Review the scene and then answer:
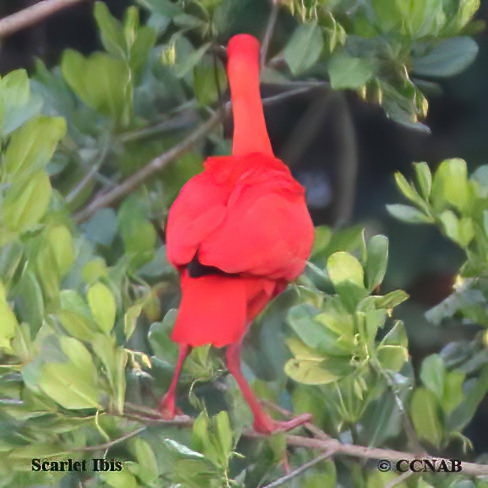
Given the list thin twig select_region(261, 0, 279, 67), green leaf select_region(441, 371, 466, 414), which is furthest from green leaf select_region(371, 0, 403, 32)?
green leaf select_region(441, 371, 466, 414)

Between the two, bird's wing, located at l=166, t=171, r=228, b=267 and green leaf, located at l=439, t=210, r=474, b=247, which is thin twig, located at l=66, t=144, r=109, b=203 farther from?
green leaf, located at l=439, t=210, r=474, b=247

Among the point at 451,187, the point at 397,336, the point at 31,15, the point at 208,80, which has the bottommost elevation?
the point at 397,336

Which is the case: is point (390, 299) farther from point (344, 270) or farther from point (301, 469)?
point (301, 469)

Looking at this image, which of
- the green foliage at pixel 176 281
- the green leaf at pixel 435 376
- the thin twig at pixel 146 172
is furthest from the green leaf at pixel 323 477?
the thin twig at pixel 146 172

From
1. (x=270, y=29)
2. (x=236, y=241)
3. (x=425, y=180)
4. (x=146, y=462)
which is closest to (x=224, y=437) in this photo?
(x=146, y=462)

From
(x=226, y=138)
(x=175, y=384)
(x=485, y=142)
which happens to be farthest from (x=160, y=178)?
(x=485, y=142)

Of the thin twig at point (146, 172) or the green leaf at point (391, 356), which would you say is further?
the thin twig at point (146, 172)

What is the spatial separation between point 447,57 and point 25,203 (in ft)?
1.38

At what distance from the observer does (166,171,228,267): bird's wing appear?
818 millimetres

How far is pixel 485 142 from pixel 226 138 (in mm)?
268

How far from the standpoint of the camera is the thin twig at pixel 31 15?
0.92 m

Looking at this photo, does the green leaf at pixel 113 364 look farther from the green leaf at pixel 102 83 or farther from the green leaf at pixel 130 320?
the green leaf at pixel 102 83

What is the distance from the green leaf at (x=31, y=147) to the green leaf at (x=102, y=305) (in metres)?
0.15

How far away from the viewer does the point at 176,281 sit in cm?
84
